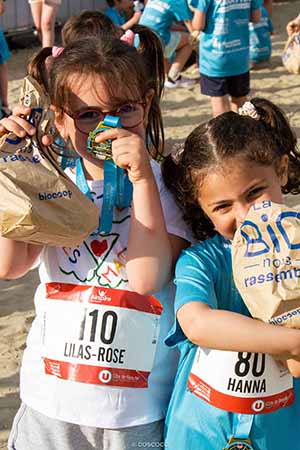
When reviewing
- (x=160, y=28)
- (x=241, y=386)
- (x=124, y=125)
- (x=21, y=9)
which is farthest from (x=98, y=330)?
(x=21, y=9)

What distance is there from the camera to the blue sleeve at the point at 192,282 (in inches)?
78.5

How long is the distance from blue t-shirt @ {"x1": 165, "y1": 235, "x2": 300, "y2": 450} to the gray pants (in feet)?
0.26

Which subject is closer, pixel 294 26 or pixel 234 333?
pixel 234 333

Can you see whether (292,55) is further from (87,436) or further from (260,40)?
(87,436)

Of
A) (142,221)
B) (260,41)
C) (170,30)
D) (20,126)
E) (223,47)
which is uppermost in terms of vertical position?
(20,126)

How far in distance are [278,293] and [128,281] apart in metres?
0.50

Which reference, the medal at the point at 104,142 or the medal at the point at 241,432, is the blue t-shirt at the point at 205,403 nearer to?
the medal at the point at 241,432

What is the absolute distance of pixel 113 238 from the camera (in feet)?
7.16

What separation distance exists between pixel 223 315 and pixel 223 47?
216 inches

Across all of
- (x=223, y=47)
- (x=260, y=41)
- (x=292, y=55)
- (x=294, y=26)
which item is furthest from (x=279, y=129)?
(x=260, y=41)

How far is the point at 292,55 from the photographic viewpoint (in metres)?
9.41

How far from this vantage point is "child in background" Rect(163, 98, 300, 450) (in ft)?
6.52

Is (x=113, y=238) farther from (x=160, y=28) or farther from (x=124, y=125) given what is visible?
(x=160, y=28)

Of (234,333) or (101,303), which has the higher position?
(234,333)
